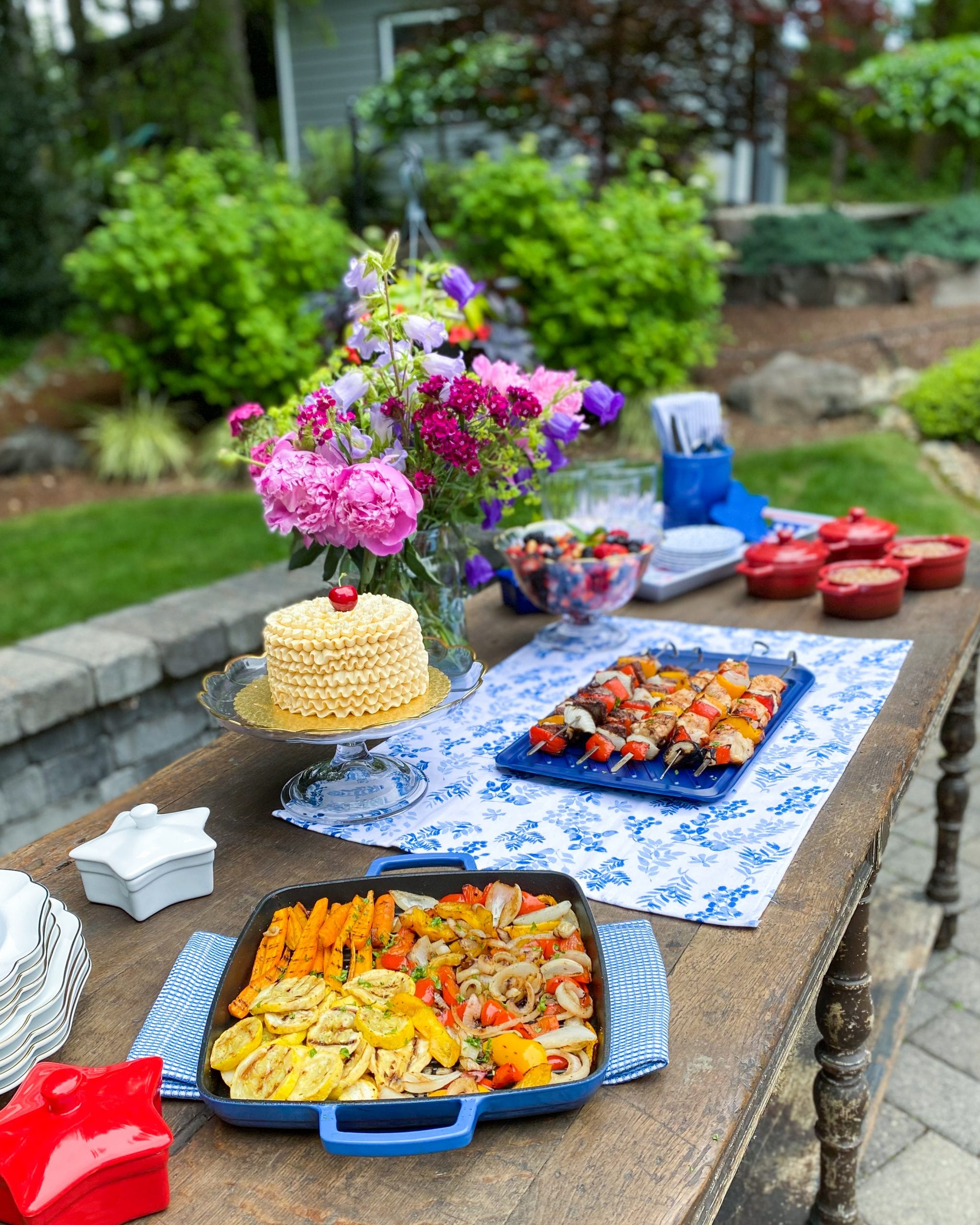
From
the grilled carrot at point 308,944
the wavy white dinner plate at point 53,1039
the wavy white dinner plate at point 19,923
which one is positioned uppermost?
the wavy white dinner plate at point 19,923

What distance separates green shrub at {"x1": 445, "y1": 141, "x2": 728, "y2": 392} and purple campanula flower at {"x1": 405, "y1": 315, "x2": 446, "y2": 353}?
16.9ft

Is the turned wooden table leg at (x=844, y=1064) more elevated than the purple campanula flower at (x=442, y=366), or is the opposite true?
the purple campanula flower at (x=442, y=366)

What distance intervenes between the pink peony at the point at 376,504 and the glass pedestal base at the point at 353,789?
14.4 inches

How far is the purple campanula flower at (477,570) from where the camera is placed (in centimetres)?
210

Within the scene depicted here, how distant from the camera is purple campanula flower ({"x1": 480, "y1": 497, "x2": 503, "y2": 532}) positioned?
6.64 feet

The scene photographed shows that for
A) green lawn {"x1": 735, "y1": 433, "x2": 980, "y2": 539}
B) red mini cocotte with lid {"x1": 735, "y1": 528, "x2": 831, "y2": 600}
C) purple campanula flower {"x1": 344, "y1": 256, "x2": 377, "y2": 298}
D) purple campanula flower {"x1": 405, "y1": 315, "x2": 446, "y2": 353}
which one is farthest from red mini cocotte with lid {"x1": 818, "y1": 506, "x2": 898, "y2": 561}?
green lawn {"x1": 735, "y1": 433, "x2": 980, "y2": 539}

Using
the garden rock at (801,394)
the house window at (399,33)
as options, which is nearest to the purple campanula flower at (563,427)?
the garden rock at (801,394)

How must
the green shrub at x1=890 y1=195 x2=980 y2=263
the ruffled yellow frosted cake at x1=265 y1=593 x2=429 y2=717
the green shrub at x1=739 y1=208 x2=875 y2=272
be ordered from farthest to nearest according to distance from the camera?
the green shrub at x1=890 y1=195 x2=980 y2=263 < the green shrub at x1=739 y1=208 x2=875 y2=272 < the ruffled yellow frosted cake at x1=265 y1=593 x2=429 y2=717

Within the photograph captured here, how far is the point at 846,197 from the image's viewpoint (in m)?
15.1

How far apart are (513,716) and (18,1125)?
1111 mm

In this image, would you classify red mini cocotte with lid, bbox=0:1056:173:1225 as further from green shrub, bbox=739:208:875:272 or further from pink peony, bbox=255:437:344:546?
green shrub, bbox=739:208:875:272

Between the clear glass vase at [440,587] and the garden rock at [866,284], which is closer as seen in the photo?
the clear glass vase at [440,587]

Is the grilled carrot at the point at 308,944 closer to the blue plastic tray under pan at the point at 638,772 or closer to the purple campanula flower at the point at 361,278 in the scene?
the blue plastic tray under pan at the point at 638,772

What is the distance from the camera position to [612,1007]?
1107 millimetres
